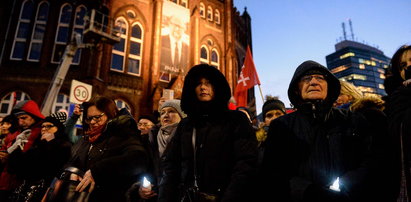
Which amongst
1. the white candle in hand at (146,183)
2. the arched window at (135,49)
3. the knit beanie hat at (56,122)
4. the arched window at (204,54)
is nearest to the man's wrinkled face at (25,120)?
the knit beanie hat at (56,122)

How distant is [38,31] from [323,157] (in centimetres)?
1735

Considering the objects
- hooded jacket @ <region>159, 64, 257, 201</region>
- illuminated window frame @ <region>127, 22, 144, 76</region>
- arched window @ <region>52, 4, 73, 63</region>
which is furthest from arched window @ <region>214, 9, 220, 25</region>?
hooded jacket @ <region>159, 64, 257, 201</region>

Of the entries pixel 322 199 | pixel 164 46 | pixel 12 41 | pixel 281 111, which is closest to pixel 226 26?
pixel 164 46

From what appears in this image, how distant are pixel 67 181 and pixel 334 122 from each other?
2.31m

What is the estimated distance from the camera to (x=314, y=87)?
197cm

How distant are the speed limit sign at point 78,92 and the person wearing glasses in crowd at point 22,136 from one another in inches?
59.5

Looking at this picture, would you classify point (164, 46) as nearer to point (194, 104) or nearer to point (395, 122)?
point (194, 104)

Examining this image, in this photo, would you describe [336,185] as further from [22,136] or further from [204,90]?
[22,136]

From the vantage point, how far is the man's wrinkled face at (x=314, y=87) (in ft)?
6.40

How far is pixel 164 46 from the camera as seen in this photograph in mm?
15688

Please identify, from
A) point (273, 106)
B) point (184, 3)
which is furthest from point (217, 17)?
point (273, 106)

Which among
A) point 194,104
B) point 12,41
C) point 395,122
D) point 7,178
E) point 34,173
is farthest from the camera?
point 12,41

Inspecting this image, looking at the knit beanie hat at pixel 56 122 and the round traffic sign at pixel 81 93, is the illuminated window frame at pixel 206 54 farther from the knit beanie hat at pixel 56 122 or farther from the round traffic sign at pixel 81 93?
the knit beanie hat at pixel 56 122

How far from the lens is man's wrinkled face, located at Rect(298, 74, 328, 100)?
6.40 ft
